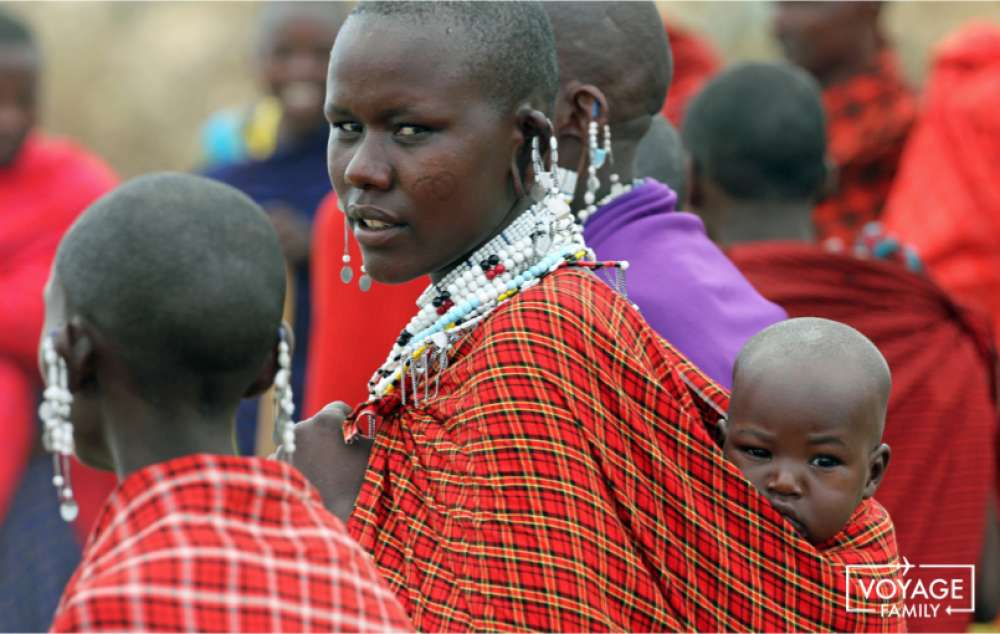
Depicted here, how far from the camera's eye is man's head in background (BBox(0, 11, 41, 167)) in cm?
688

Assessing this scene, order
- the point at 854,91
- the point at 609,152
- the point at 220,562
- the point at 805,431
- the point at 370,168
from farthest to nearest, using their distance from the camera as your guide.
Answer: the point at 854,91 → the point at 609,152 → the point at 805,431 → the point at 370,168 → the point at 220,562

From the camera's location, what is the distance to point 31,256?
Answer: 267 inches

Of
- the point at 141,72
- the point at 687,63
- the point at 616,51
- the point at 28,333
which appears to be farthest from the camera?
the point at 141,72

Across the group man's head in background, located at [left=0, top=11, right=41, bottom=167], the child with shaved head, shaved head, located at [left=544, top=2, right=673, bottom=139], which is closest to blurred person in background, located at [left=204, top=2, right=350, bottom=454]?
man's head in background, located at [left=0, top=11, right=41, bottom=167]

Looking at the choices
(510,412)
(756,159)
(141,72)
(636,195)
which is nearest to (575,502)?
(510,412)

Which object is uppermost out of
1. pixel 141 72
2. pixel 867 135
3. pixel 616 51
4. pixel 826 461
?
pixel 141 72

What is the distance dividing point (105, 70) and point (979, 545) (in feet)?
35.1

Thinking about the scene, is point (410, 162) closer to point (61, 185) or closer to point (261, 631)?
point (261, 631)

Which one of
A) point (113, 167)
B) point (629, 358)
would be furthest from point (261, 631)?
point (113, 167)

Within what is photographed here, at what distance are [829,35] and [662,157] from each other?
317 centimetres

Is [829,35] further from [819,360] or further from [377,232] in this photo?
[377,232]

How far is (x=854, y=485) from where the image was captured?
3166 mm

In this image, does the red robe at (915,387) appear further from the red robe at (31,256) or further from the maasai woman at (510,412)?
the red robe at (31,256)

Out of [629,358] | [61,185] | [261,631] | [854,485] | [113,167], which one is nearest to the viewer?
[261,631]
